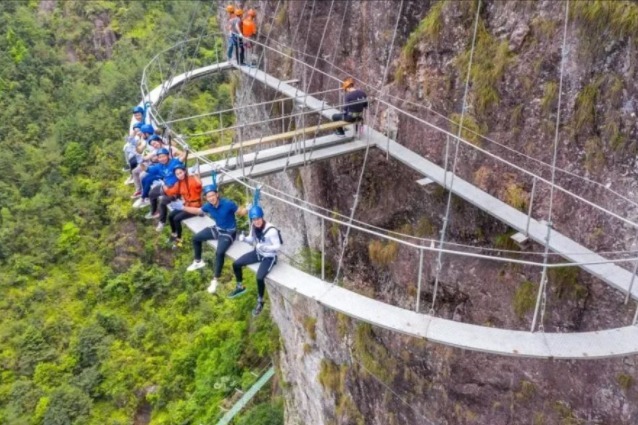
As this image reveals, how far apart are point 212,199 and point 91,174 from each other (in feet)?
88.1

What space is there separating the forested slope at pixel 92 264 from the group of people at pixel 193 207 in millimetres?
9173

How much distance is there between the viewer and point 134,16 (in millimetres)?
39312

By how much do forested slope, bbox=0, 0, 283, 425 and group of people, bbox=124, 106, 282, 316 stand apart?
361 inches

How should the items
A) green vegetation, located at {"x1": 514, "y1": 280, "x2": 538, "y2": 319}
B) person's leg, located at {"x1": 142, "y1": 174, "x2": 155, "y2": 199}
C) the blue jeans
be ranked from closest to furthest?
green vegetation, located at {"x1": 514, "y1": 280, "x2": 538, "y2": 319}, person's leg, located at {"x1": 142, "y1": 174, "x2": 155, "y2": 199}, the blue jeans

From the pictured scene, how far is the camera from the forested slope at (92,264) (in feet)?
70.3

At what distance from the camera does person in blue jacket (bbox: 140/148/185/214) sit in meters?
7.29

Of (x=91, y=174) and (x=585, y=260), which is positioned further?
(x=91, y=174)

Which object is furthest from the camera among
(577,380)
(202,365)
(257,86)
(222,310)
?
(222,310)

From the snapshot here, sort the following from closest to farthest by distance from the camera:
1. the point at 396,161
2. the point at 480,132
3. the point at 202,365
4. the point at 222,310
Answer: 1. the point at 480,132
2. the point at 396,161
3. the point at 202,365
4. the point at 222,310

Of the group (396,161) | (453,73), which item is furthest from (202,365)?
(453,73)

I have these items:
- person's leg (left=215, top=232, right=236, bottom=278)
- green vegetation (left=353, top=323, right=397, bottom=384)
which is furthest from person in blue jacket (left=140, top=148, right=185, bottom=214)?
green vegetation (left=353, top=323, right=397, bottom=384)

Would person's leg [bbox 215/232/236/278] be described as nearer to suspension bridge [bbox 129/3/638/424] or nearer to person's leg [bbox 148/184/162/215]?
suspension bridge [bbox 129/3/638/424]

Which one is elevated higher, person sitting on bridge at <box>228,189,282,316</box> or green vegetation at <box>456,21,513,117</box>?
green vegetation at <box>456,21,513,117</box>

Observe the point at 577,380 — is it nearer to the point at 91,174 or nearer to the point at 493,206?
the point at 493,206
